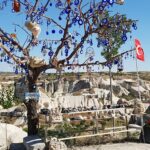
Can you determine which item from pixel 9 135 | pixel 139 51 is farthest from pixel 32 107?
pixel 139 51

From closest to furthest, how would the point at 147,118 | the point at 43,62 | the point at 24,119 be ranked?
the point at 43,62 → the point at 147,118 → the point at 24,119

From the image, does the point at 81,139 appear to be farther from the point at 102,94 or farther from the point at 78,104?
the point at 102,94

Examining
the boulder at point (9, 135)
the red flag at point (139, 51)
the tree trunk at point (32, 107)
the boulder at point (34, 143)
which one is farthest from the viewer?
the boulder at point (9, 135)

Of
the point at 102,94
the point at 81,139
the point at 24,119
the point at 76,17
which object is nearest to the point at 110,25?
the point at 76,17

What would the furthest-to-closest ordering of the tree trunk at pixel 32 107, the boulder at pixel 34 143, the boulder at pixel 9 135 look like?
the boulder at pixel 9 135 → the tree trunk at pixel 32 107 → the boulder at pixel 34 143

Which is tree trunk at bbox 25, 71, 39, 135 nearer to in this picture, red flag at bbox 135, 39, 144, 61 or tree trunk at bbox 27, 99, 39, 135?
tree trunk at bbox 27, 99, 39, 135

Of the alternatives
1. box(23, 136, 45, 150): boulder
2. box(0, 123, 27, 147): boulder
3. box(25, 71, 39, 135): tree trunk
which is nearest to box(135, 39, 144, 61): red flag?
box(25, 71, 39, 135): tree trunk

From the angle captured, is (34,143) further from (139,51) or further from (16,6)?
(139,51)

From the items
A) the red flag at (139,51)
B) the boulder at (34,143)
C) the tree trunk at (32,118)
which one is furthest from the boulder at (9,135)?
the red flag at (139,51)

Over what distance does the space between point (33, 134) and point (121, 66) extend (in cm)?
342

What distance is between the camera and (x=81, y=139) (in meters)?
12.2

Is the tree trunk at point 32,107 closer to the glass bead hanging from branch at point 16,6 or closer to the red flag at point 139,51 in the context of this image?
the glass bead hanging from branch at point 16,6

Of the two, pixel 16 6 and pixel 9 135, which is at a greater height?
pixel 16 6

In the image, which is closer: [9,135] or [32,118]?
[32,118]
